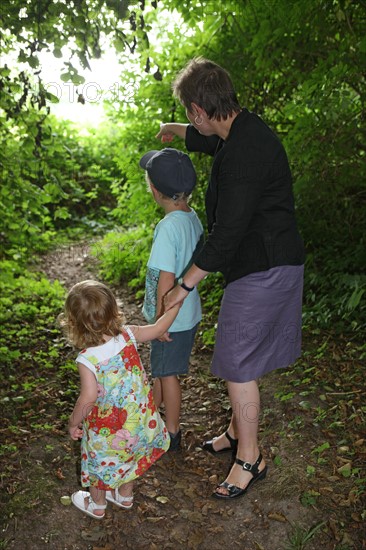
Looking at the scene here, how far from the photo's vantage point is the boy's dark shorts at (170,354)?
3086 mm

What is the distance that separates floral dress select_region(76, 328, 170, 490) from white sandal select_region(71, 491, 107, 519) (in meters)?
0.19

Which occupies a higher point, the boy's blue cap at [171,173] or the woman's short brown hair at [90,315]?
the boy's blue cap at [171,173]

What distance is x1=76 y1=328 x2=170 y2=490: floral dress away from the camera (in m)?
2.54

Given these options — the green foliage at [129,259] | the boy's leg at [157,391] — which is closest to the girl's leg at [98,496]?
the boy's leg at [157,391]

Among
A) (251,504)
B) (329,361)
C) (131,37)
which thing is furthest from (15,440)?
(131,37)

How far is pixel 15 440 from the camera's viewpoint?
138 inches

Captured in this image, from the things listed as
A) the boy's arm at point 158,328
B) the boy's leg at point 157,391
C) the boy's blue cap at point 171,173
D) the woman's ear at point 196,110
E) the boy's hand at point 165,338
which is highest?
the woman's ear at point 196,110

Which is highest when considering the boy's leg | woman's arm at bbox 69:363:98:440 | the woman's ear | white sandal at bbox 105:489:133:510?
the woman's ear

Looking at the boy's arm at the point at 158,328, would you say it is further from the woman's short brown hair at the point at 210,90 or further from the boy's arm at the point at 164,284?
the woman's short brown hair at the point at 210,90

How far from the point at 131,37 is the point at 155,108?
5.88ft

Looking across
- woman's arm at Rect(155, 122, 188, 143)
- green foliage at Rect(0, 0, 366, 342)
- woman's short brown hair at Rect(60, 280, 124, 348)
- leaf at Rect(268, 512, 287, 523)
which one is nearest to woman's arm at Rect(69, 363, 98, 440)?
woman's short brown hair at Rect(60, 280, 124, 348)

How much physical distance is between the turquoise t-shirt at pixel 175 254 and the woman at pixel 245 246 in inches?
7.4

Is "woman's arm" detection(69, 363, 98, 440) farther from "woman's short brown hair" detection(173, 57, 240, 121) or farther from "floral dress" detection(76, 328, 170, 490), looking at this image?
"woman's short brown hair" detection(173, 57, 240, 121)

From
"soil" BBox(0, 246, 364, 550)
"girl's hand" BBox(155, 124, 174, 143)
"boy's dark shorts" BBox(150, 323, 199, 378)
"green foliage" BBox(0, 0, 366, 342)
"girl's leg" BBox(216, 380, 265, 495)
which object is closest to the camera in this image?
"soil" BBox(0, 246, 364, 550)
